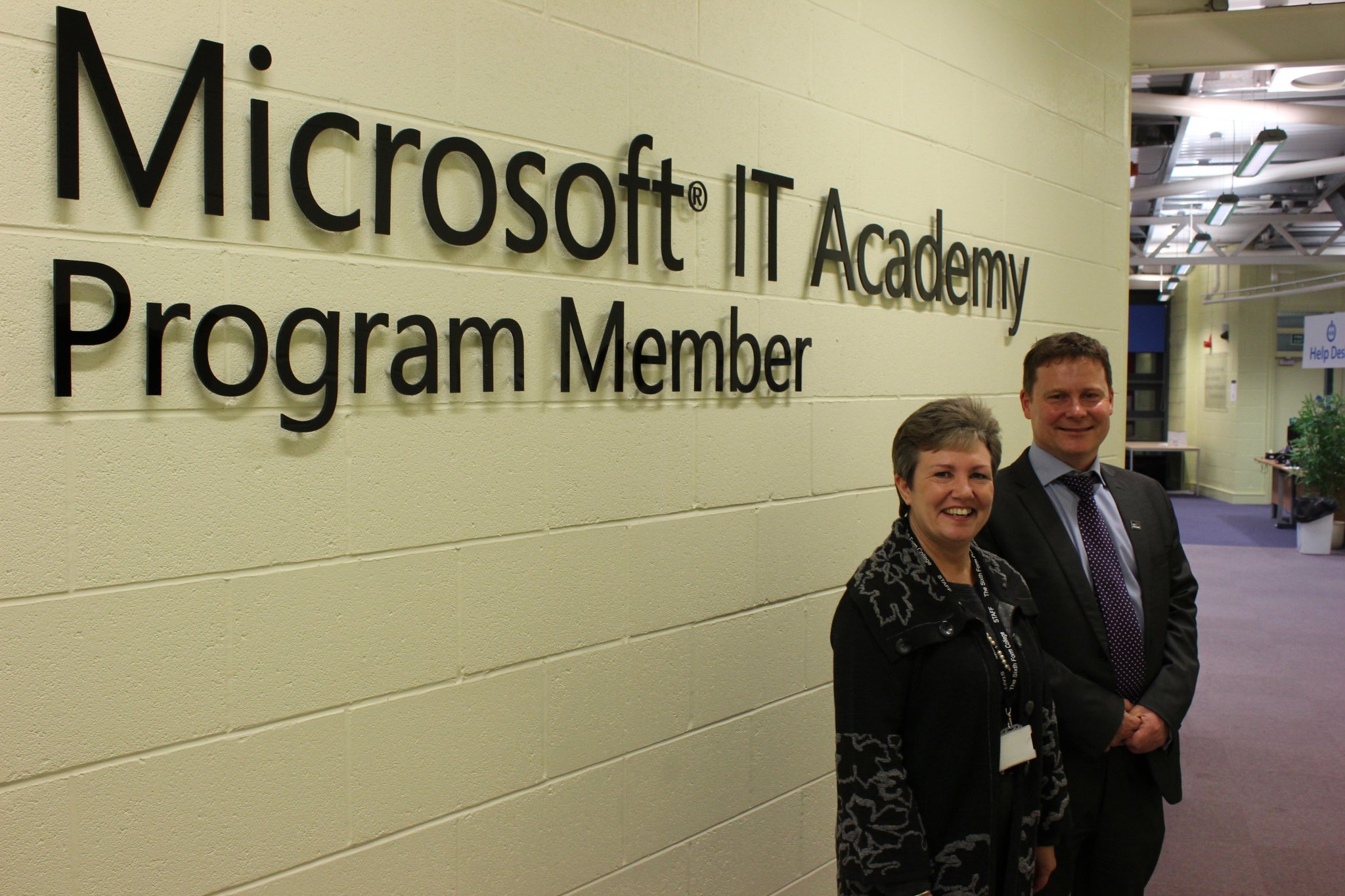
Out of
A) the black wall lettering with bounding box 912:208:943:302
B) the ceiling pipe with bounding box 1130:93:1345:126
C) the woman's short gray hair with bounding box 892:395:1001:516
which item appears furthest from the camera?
the ceiling pipe with bounding box 1130:93:1345:126

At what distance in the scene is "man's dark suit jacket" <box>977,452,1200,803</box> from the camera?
6.47 ft

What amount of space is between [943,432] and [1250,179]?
6.76m

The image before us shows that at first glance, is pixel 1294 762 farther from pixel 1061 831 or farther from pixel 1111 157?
pixel 1061 831

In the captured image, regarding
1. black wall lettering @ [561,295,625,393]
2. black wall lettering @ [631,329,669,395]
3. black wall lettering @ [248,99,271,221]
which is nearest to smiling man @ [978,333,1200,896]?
black wall lettering @ [631,329,669,395]

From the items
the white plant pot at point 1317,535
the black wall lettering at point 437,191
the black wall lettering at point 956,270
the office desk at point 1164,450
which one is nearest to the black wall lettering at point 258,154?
the black wall lettering at point 437,191

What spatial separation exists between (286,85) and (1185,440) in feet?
52.7

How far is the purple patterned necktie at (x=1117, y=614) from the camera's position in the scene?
2029 millimetres

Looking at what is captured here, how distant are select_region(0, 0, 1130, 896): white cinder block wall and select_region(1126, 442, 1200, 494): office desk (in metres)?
13.0

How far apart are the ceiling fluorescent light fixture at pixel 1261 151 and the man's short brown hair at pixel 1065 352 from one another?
401 cm

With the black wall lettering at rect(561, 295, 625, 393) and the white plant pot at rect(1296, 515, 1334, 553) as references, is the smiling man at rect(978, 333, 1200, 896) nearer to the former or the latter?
the black wall lettering at rect(561, 295, 625, 393)

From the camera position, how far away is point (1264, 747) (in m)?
4.43

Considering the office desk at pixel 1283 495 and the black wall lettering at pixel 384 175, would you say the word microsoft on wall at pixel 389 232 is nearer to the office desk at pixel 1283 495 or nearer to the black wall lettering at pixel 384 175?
the black wall lettering at pixel 384 175

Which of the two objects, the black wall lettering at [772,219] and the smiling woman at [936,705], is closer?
the smiling woman at [936,705]

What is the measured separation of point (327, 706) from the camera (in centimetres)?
147
